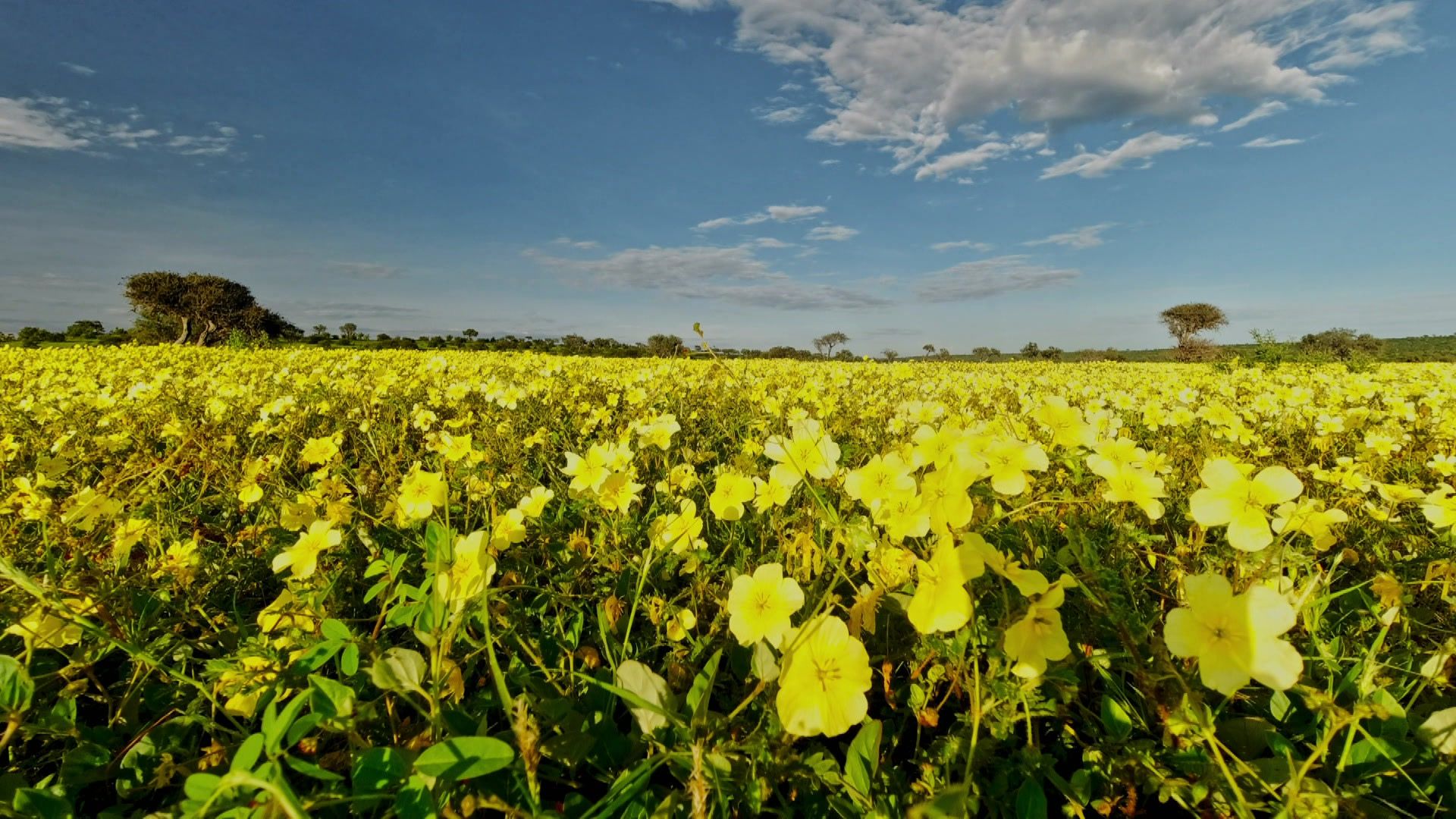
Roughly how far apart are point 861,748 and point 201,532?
2.89 metres

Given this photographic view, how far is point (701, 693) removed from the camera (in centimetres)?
93

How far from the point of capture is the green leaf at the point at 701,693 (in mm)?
863

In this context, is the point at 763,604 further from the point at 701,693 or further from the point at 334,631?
the point at 334,631

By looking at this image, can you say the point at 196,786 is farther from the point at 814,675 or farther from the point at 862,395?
the point at 862,395

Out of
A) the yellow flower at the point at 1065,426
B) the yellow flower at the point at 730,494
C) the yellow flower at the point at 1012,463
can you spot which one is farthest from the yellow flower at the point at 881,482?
the yellow flower at the point at 1065,426

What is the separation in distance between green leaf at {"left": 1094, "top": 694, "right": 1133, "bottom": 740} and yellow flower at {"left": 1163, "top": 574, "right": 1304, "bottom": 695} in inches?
11.3

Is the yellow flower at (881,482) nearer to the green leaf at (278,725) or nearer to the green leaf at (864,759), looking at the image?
the green leaf at (864,759)

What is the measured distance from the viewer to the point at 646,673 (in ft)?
3.06

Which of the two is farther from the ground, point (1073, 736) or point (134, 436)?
point (134, 436)

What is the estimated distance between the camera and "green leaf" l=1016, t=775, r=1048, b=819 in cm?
89

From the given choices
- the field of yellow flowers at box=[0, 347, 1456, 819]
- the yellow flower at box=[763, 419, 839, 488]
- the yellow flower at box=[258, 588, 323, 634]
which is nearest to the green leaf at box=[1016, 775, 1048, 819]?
the field of yellow flowers at box=[0, 347, 1456, 819]

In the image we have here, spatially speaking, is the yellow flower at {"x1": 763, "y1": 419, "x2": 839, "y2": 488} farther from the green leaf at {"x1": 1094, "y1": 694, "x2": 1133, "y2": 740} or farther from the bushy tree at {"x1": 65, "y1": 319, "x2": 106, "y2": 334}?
the bushy tree at {"x1": 65, "y1": 319, "x2": 106, "y2": 334}

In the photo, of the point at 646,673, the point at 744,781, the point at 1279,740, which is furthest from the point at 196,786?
the point at 1279,740

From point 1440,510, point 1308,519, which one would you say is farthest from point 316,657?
point 1440,510
